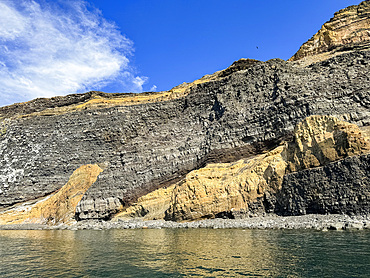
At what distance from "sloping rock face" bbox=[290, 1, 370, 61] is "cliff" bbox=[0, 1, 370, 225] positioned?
271mm

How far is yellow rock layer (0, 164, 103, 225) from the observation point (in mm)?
33594

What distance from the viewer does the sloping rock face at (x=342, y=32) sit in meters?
37.6

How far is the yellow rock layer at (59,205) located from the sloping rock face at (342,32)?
3704cm

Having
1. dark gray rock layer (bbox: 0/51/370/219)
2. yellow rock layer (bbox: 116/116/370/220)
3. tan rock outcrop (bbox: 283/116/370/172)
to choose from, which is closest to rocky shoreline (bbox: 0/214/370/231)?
yellow rock layer (bbox: 116/116/370/220)

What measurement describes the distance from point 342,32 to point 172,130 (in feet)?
96.0

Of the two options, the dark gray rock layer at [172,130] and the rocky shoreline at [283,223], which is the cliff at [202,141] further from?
the rocky shoreline at [283,223]

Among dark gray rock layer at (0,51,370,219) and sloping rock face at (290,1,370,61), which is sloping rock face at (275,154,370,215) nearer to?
dark gray rock layer at (0,51,370,219)

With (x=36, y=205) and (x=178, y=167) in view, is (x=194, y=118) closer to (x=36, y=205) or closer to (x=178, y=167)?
(x=178, y=167)

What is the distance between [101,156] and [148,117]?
30.2ft

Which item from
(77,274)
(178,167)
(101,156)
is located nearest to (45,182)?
(101,156)

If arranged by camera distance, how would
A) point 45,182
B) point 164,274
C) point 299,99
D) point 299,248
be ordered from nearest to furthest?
point 164,274 → point 299,248 → point 299,99 → point 45,182

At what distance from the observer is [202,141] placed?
31.7 metres

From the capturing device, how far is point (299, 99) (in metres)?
27.2

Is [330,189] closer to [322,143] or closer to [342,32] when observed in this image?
[322,143]
